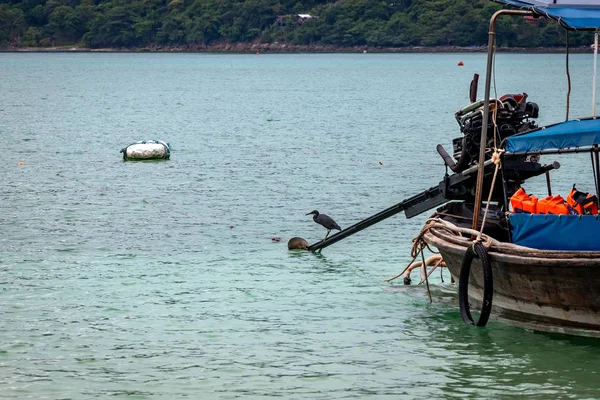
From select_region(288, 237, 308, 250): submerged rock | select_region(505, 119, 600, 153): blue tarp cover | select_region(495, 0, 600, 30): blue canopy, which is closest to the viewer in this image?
select_region(505, 119, 600, 153): blue tarp cover

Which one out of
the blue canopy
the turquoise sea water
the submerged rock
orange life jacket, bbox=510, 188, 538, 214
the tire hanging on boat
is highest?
the blue canopy

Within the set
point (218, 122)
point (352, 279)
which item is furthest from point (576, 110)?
point (352, 279)

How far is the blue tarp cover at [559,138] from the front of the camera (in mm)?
13359

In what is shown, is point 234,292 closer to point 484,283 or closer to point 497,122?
point 484,283

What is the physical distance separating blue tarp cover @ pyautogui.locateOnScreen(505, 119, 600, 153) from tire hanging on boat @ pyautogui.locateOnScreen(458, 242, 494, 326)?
52.7 inches

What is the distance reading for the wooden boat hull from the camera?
13.1 metres

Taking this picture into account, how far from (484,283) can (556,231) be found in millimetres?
1183

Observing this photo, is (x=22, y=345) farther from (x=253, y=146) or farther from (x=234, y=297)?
(x=253, y=146)

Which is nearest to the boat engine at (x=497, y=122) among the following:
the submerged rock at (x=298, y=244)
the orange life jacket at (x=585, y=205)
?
the orange life jacket at (x=585, y=205)

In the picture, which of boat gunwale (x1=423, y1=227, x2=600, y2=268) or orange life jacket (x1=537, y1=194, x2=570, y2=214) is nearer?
boat gunwale (x1=423, y1=227, x2=600, y2=268)

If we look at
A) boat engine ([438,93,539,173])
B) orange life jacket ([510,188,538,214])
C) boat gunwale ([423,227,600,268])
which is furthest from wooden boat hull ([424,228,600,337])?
boat engine ([438,93,539,173])

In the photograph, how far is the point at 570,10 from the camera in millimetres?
14000

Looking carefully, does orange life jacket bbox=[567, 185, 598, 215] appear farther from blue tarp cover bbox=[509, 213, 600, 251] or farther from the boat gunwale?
the boat gunwale

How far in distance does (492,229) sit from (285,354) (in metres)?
3.24
